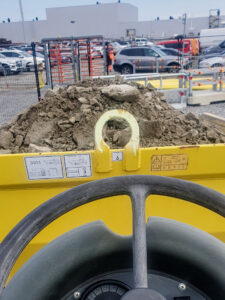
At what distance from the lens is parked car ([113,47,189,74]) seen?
1845 cm

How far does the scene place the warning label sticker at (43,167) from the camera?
1.91 metres

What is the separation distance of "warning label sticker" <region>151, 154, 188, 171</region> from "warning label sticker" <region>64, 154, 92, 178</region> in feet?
1.34

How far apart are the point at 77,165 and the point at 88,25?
2450 inches

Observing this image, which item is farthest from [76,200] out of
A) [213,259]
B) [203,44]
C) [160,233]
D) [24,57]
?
[203,44]

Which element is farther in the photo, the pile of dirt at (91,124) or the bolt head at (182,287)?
the pile of dirt at (91,124)

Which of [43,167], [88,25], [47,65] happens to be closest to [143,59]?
[47,65]

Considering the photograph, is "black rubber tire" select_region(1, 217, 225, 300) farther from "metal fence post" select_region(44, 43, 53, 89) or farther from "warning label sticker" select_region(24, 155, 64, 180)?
"metal fence post" select_region(44, 43, 53, 89)

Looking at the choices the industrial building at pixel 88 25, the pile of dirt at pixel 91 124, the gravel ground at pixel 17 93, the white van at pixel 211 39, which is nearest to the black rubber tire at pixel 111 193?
the pile of dirt at pixel 91 124

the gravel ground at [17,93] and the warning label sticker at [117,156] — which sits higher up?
the warning label sticker at [117,156]

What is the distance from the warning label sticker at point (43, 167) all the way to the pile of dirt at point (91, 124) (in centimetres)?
31

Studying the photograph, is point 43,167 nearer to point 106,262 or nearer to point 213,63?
point 106,262

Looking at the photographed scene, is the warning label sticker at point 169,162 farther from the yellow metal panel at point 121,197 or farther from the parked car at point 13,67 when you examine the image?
the parked car at point 13,67

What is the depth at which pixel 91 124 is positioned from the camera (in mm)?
2574

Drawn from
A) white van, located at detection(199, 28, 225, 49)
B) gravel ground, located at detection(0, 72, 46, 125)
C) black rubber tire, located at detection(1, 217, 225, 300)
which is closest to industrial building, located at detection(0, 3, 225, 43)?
white van, located at detection(199, 28, 225, 49)
